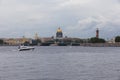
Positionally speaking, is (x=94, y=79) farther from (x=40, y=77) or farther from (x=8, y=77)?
(x=8, y=77)

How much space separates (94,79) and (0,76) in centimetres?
817

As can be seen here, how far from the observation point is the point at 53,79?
30859 millimetres

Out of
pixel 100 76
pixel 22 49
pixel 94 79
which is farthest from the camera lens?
pixel 22 49

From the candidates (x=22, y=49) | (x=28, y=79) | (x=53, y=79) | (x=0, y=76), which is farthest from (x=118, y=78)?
(x=22, y=49)

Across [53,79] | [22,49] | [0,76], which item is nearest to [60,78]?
[53,79]

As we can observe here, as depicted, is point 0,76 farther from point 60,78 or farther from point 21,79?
point 60,78

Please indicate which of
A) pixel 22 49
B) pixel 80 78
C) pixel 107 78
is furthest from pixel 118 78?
pixel 22 49

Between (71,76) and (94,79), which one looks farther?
(71,76)

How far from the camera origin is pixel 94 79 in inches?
1212

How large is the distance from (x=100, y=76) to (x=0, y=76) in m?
8.52

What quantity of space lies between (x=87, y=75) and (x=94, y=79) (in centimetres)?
311

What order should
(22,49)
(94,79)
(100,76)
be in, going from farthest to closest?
(22,49)
(100,76)
(94,79)

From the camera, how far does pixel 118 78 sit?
102 feet

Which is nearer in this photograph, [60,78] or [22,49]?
[60,78]
